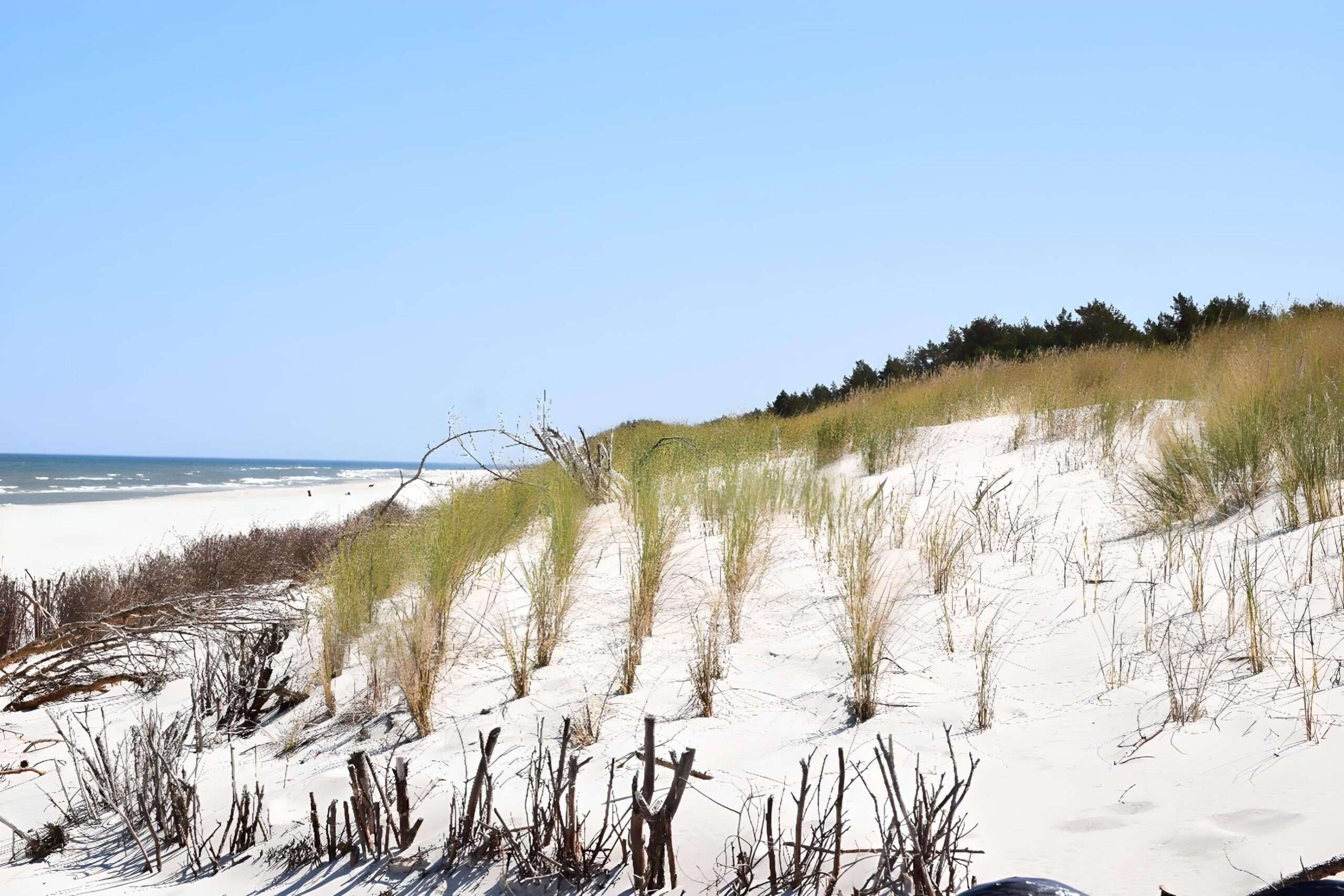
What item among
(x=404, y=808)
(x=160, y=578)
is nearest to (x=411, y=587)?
(x=404, y=808)

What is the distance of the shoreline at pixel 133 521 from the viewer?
12133mm

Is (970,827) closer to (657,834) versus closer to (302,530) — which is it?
(657,834)

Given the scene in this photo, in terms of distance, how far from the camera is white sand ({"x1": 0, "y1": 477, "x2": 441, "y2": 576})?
12.3 m

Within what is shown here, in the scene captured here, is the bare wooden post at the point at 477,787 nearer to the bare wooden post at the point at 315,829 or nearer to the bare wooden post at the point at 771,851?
the bare wooden post at the point at 315,829

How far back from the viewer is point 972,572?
516 cm

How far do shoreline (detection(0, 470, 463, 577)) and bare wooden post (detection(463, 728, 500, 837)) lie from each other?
653 cm

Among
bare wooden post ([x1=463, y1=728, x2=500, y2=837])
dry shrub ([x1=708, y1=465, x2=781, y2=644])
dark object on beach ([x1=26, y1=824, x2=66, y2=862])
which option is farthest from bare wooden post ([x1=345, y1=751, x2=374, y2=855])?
dry shrub ([x1=708, y1=465, x2=781, y2=644])

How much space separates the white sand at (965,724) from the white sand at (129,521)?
7.95 m

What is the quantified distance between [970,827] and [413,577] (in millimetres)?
3576

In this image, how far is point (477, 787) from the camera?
8.21 ft

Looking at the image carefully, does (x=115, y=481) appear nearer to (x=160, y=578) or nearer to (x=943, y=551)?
(x=160, y=578)

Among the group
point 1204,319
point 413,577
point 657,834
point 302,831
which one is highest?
point 1204,319

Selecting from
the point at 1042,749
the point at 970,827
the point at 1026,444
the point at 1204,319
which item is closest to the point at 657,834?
the point at 970,827

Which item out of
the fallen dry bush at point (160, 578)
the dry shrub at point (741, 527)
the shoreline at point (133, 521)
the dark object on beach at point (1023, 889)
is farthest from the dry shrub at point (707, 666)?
the shoreline at point (133, 521)
